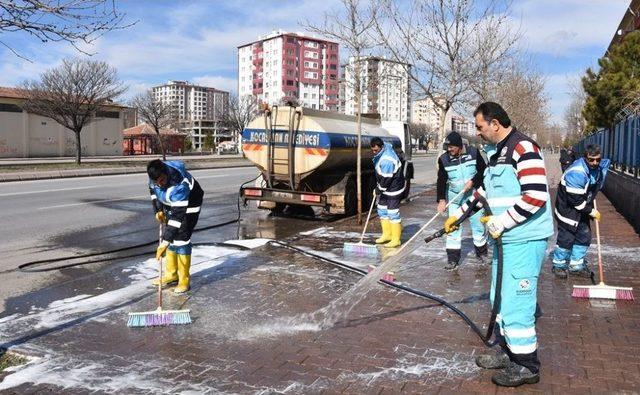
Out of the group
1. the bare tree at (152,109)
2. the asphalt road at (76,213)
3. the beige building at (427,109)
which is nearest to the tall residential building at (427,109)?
the beige building at (427,109)

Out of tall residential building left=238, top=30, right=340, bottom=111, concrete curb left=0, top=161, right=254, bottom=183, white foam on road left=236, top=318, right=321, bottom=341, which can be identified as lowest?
white foam on road left=236, top=318, right=321, bottom=341

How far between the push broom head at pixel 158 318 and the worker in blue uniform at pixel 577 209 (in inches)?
187

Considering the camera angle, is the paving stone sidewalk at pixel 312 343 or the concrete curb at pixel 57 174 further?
the concrete curb at pixel 57 174

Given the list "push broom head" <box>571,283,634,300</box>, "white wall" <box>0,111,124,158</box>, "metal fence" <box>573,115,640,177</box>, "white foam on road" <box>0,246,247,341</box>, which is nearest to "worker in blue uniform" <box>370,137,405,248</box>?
"white foam on road" <box>0,246,247,341</box>

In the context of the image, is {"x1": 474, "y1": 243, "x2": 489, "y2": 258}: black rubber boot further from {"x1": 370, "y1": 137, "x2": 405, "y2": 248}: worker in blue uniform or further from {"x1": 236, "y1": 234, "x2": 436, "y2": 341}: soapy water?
{"x1": 236, "y1": 234, "x2": 436, "y2": 341}: soapy water

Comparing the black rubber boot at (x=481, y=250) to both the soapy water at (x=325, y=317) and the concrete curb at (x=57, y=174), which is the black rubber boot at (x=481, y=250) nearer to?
the soapy water at (x=325, y=317)

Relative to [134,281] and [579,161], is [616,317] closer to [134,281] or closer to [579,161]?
[579,161]

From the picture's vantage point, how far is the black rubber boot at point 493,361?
14.1ft

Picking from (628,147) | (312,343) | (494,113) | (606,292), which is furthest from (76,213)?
(628,147)

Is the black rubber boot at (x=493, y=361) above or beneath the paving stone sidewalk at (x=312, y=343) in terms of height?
above

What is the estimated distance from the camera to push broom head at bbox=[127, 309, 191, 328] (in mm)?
5293

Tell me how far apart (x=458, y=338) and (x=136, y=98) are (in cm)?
6469

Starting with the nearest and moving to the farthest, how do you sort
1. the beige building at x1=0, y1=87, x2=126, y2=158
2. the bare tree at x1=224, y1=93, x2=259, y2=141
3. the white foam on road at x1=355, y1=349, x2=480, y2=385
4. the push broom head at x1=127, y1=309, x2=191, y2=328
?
the white foam on road at x1=355, y1=349, x2=480, y2=385 → the push broom head at x1=127, y1=309, x2=191, y2=328 → the beige building at x1=0, y1=87, x2=126, y2=158 → the bare tree at x1=224, y1=93, x2=259, y2=141

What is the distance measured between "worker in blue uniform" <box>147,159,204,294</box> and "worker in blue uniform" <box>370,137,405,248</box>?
343 cm
